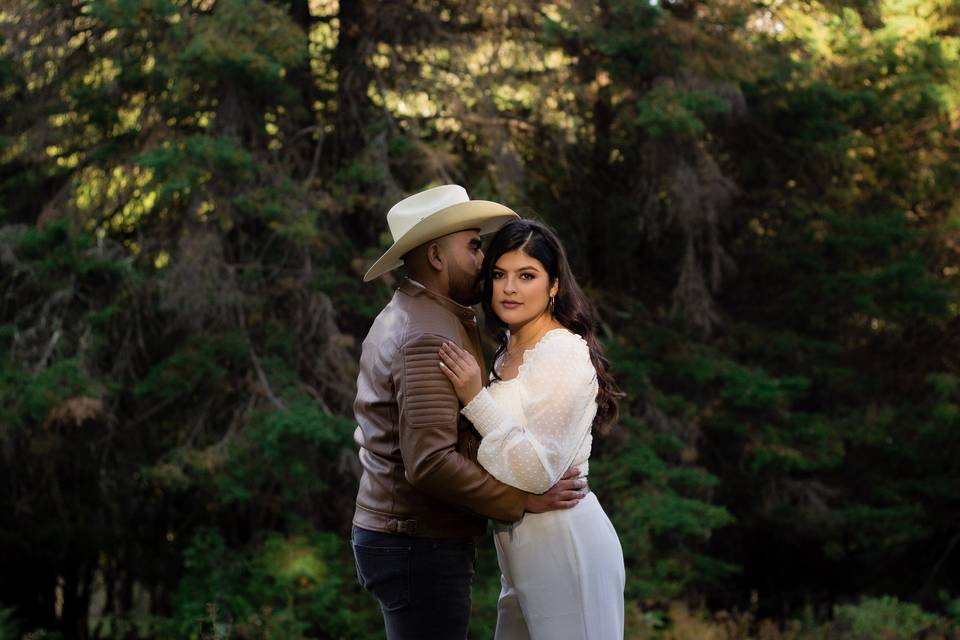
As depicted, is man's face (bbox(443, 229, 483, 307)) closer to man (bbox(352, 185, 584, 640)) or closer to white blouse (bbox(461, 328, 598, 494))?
man (bbox(352, 185, 584, 640))

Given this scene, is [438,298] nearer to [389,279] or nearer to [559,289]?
[559,289]

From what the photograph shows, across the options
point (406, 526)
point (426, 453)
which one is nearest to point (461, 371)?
point (426, 453)

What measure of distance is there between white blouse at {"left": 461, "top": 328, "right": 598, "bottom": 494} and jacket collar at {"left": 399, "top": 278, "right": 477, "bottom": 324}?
0.20 metres

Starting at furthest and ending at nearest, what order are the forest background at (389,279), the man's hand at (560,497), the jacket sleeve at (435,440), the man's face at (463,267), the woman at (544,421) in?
the forest background at (389,279)
the man's face at (463,267)
the man's hand at (560,497)
the woman at (544,421)
the jacket sleeve at (435,440)

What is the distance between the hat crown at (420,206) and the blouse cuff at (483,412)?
0.53 metres

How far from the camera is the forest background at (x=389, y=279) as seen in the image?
32.2ft

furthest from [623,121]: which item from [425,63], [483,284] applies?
[483,284]

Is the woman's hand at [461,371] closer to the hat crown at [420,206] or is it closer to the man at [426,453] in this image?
the man at [426,453]

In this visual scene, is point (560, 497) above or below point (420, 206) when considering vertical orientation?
below

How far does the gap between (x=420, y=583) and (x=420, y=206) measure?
3.37ft

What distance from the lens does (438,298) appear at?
10.6ft

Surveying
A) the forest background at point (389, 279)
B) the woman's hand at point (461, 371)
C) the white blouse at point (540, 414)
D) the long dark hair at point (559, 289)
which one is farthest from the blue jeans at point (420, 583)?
the forest background at point (389, 279)

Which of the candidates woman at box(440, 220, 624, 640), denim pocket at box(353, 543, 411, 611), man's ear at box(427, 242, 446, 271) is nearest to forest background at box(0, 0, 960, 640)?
denim pocket at box(353, 543, 411, 611)

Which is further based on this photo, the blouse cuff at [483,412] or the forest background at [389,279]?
the forest background at [389,279]
